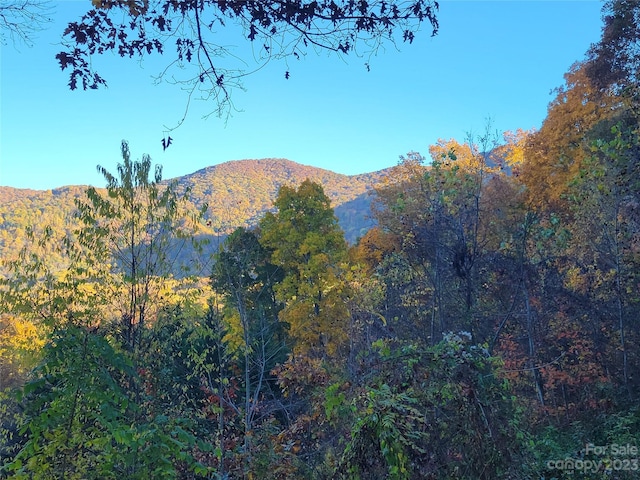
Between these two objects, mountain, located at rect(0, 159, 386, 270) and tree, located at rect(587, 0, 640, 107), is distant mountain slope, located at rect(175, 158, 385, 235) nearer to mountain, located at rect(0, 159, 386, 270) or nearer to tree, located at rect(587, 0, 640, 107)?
mountain, located at rect(0, 159, 386, 270)

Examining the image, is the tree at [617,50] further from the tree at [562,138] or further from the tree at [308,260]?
the tree at [308,260]

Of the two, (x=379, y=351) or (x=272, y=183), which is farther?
(x=272, y=183)

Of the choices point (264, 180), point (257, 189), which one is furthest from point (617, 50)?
point (264, 180)

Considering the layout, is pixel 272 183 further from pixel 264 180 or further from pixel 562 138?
pixel 562 138

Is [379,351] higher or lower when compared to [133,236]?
lower

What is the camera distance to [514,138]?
88.3ft

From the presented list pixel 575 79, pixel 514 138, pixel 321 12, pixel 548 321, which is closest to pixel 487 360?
pixel 321 12

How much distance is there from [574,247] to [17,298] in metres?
10.5

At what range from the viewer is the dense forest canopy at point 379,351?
8.02 feet

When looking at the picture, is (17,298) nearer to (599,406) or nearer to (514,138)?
(599,406)

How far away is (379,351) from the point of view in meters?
3.51

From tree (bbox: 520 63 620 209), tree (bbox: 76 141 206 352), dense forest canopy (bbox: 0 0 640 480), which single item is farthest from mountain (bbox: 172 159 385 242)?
tree (bbox: 76 141 206 352)

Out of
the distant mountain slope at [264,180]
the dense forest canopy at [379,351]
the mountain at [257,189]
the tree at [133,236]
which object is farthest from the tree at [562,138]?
the distant mountain slope at [264,180]

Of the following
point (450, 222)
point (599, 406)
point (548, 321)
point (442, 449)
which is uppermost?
point (450, 222)
